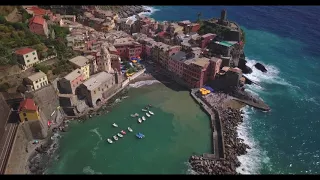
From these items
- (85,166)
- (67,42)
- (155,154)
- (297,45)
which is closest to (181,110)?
(155,154)

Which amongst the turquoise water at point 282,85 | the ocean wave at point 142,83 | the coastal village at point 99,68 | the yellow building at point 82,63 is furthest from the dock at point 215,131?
the yellow building at point 82,63

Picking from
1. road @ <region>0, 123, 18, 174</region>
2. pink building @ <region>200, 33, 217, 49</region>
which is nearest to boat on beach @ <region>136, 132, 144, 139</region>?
road @ <region>0, 123, 18, 174</region>

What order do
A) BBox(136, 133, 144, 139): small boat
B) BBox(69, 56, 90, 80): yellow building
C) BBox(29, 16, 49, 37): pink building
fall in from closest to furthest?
BBox(136, 133, 144, 139): small boat, BBox(69, 56, 90, 80): yellow building, BBox(29, 16, 49, 37): pink building

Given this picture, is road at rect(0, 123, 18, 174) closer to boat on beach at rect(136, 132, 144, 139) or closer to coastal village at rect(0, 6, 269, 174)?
coastal village at rect(0, 6, 269, 174)

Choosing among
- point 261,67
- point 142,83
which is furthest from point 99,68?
point 261,67

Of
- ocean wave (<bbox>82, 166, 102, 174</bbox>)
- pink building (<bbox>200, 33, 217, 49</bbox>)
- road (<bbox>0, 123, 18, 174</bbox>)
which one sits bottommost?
ocean wave (<bbox>82, 166, 102, 174</bbox>)

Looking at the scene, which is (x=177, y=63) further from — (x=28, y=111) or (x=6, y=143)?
(x=6, y=143)
